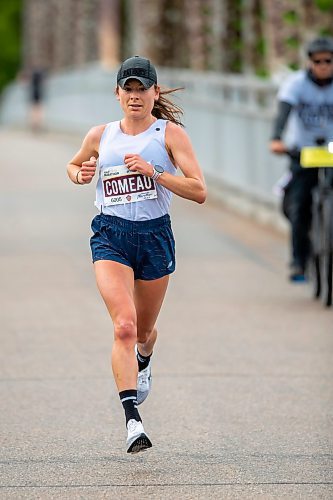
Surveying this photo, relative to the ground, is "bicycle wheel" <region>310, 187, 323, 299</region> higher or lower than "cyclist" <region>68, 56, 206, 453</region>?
lower

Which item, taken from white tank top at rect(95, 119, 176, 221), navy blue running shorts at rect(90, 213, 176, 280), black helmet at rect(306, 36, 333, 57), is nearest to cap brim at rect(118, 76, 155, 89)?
white tank top at rect(95, 119, 176, 221)

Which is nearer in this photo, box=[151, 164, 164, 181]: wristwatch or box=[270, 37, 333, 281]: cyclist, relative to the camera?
box=[151, 164, 164, 181]: wristwatch

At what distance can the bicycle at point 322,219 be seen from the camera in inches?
498

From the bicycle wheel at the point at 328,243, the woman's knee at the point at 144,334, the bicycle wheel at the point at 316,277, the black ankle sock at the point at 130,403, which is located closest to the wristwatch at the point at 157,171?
the woman's knee at the point at 144,334

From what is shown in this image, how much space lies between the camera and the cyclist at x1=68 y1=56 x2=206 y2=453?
7645 mm

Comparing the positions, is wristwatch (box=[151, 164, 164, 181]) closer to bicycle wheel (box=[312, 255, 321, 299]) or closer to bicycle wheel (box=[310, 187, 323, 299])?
bicycle wheel (box=[310, 187, 323, 299])

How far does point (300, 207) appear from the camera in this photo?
13938 millimetres

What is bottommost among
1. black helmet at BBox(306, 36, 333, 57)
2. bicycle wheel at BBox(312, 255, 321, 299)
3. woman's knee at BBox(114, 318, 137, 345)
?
bicycle wheel at BBox(312, 255, 321, 299)

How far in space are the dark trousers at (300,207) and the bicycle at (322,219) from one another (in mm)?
106

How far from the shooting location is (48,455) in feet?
25.1

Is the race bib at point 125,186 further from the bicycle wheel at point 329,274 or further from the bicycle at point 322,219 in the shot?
the bicycle wheel at point 329,274

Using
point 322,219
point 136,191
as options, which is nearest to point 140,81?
point 136,191

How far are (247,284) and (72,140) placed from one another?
94.0 ft

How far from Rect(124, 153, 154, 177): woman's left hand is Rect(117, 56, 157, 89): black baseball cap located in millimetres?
316
